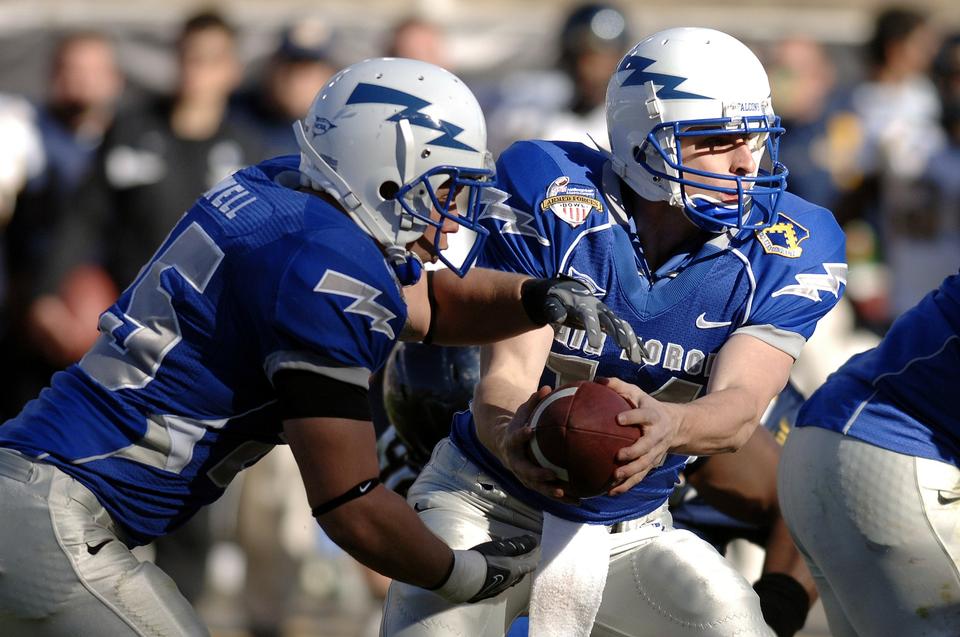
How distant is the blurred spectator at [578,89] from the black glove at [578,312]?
2950 mm

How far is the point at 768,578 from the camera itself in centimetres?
452

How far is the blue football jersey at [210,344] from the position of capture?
318 centimetres

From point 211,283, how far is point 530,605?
1.11 metres

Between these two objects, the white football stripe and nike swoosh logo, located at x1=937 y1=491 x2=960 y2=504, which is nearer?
the white football stripe

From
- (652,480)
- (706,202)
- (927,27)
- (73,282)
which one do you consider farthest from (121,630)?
(927,27)

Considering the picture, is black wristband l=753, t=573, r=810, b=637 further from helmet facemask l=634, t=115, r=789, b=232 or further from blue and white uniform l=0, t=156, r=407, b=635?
blue and white uniform l=0, t=156, r=407, b=635

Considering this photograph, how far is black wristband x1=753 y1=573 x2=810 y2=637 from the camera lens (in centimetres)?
430

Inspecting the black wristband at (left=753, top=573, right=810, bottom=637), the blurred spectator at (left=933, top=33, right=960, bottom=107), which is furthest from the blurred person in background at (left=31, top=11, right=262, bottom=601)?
the blurred spectator at (left=933, top=33, right=960, bottom=107)

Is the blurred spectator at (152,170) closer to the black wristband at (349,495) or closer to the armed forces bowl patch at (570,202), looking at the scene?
the armed forces bowl patch at (570,202)

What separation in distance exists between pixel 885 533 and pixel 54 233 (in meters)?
3.92

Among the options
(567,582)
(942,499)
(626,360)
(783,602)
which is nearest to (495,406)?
(626,360)

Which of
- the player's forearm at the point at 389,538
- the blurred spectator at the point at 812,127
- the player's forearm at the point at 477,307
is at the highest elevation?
the player's forearm at the point at 477,307

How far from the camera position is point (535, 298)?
3531 millimetres

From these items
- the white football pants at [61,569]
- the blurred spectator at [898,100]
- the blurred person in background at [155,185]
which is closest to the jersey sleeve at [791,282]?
the white football pants at [61,569]
